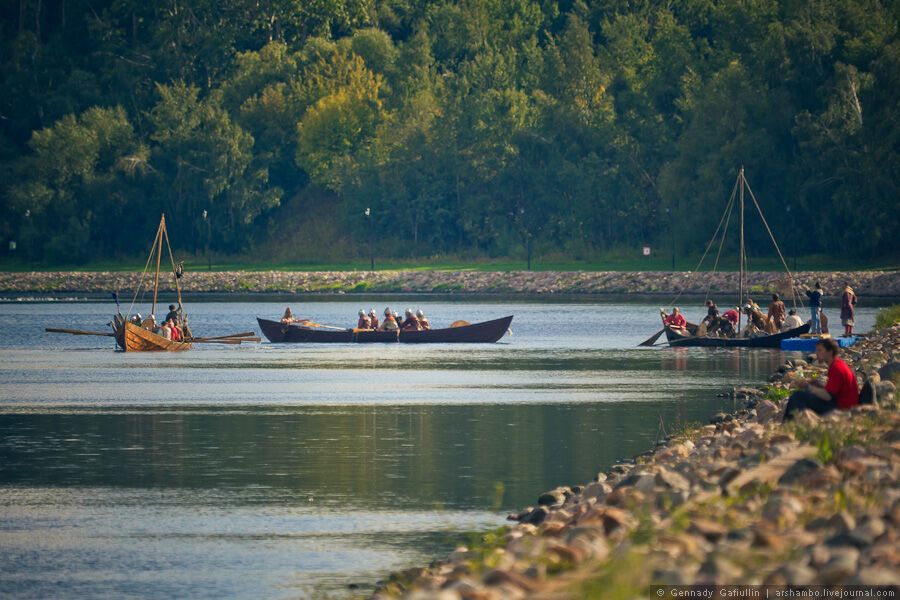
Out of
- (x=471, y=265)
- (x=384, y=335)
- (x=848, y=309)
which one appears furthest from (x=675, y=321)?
(x=471, y=265)

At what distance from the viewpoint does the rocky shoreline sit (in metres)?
12.4

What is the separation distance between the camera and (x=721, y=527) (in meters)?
14.2

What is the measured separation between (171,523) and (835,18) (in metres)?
84.0

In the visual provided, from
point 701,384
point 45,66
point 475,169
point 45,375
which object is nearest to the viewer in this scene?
point 701,384

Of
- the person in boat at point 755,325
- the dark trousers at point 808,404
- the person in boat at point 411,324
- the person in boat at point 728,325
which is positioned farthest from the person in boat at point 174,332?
the dark trousers at point 808,404

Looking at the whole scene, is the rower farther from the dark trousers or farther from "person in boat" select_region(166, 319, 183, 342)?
the dark trousers

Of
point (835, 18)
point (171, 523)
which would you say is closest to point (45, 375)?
point (171, 523)

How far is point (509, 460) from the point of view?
25953 millimetres

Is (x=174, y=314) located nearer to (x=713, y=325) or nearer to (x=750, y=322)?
(x=713, y=325)

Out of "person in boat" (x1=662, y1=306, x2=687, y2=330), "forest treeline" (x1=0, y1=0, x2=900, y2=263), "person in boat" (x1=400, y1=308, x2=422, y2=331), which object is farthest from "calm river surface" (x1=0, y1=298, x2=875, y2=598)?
"forest treeline" (x1=0, y1=0, x2=900, y2=263)

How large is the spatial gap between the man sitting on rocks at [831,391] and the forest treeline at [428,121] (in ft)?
243

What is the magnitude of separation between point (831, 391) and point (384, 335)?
40630mm

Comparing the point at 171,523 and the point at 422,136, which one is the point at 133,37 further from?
the point at 171,523

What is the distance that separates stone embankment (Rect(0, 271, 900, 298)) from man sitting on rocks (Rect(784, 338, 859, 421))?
68.2 m
